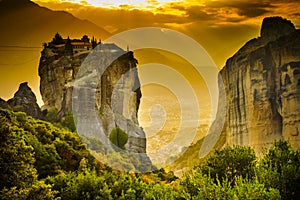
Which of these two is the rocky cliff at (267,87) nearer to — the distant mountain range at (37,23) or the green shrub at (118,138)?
the green shrub at (118,138)

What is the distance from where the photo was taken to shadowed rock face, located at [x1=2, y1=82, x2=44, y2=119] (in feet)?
298

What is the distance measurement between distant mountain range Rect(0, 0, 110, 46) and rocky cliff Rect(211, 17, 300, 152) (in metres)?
61.1

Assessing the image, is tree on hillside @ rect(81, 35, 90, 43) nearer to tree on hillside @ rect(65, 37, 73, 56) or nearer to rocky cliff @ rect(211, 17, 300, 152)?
tree on hillside @ rect(65, 37, 73, 56)

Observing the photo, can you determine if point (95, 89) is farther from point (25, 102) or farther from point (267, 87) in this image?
point (267, 87)

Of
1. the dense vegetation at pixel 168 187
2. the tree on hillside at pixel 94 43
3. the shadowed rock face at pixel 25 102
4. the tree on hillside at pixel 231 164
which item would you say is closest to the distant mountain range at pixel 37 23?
the tree on hillside at pixel 94 43

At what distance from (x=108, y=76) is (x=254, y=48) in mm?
63554

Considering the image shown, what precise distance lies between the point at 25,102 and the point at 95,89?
17906 mm

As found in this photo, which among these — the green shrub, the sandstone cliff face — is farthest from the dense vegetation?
the sandstone cliff face

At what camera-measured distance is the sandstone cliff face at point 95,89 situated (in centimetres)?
9919

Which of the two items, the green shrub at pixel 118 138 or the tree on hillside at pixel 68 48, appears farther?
the tree on hillside at pixel 68 48

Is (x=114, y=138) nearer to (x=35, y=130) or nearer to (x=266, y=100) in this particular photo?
(x=35, y=130)

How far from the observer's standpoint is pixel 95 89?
103 metres

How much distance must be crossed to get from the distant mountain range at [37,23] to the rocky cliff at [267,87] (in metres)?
61.1

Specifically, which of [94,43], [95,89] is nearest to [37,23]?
[94,43]
